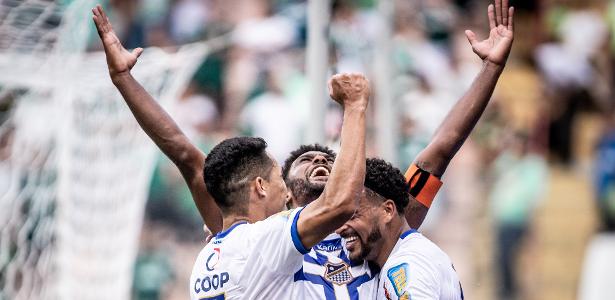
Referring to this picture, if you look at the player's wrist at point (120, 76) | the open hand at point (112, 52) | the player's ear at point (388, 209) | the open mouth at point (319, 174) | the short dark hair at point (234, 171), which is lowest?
the player's ear at point (388, 209)

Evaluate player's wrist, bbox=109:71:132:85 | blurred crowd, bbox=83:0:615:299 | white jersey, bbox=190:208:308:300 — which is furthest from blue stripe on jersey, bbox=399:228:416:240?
blurred crowd, bbox=83:0:615:299

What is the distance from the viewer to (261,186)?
5016 mm

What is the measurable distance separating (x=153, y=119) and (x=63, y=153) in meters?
3.91

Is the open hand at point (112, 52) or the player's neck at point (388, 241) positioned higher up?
the open hand at point (112, 52)

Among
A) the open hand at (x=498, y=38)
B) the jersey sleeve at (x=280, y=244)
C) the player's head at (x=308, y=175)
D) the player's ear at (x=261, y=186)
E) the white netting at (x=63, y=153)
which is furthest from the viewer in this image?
the white netting at (x=63, y=153)

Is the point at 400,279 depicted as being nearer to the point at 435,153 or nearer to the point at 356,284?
the point at 356,284

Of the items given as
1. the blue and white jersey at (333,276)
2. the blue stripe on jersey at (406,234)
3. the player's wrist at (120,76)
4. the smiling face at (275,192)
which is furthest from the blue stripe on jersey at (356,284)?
the player's wrist at (120,76)

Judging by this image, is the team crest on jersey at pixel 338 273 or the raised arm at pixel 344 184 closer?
the raised arm at pixel 344 184

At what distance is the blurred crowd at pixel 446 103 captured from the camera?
12219mm

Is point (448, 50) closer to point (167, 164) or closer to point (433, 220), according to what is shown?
point (433, 220)

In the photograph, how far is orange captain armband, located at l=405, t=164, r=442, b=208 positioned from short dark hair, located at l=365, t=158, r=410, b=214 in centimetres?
31

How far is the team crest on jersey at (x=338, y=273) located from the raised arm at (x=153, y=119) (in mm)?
914

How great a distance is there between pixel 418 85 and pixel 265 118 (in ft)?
6.08

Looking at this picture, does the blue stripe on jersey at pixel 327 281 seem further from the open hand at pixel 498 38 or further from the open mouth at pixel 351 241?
the open hand at pixel 498 38
